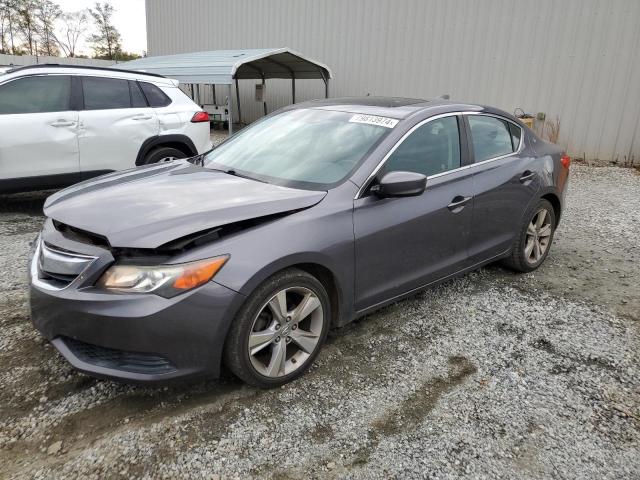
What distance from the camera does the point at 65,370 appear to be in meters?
2.82

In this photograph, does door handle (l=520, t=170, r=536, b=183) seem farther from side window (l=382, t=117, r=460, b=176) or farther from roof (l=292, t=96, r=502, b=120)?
side window (l=382, t=117, r=460, b=176)

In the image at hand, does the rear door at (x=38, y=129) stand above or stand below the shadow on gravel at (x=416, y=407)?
above

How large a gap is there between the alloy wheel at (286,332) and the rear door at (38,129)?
13.7 ft

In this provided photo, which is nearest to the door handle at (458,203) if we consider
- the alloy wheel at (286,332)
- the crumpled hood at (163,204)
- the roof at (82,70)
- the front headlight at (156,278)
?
the crumpled hood at (163,204)

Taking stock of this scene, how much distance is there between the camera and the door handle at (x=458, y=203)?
3.45 m

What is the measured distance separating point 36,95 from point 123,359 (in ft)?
14.5

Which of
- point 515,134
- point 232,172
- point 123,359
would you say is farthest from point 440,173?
point 123,359

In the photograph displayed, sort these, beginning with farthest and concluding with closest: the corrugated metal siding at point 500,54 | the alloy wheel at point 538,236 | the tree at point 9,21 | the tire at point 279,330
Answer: the tree at point 9,21
the corrugated metal siding at point 500,54
the alloy wheel at point 538,236
the tire at point 279,330

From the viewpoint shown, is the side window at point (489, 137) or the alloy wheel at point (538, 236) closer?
the side window at point (489, 137)

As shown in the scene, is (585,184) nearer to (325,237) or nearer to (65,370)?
(325,237)

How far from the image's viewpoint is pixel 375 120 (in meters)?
3.37

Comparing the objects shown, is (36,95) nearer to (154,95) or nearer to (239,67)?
(154,95)

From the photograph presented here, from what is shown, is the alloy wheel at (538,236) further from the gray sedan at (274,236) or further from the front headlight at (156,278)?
the front headlight at (156,278)

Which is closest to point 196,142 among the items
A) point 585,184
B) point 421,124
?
point 421,124
